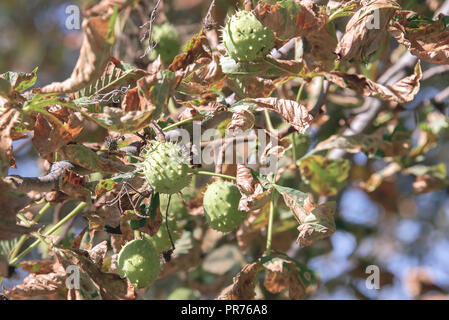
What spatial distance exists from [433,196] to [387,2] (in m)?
2.89

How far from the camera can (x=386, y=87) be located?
178cm

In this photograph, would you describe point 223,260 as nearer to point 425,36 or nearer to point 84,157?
point 84,157

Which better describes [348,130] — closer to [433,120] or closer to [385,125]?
[385,125]

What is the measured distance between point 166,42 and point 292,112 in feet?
3.73

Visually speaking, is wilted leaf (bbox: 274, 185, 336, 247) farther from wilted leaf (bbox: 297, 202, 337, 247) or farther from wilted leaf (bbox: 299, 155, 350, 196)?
wilted leaf (bbox: 299, 155, 350, 196)

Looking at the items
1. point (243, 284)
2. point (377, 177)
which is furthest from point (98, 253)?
point (377, 177)

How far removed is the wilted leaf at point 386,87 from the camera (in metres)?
1.72

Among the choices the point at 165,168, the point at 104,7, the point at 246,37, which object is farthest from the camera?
the point at 246,37

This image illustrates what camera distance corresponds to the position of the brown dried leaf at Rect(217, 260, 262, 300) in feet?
5.99

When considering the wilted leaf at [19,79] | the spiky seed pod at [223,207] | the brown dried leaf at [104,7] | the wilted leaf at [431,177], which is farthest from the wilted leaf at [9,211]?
the wilted leaf at [431,177]

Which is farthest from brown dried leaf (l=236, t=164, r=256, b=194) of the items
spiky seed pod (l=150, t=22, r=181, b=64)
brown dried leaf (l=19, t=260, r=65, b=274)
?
spiky seed pod (l=150, t=22, r=181, b=64)

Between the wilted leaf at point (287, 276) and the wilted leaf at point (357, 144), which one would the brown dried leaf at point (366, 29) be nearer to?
the wilted leaf at point (357, 144)

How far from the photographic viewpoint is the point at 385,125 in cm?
261

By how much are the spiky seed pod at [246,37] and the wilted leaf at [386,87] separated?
12.9 inches
